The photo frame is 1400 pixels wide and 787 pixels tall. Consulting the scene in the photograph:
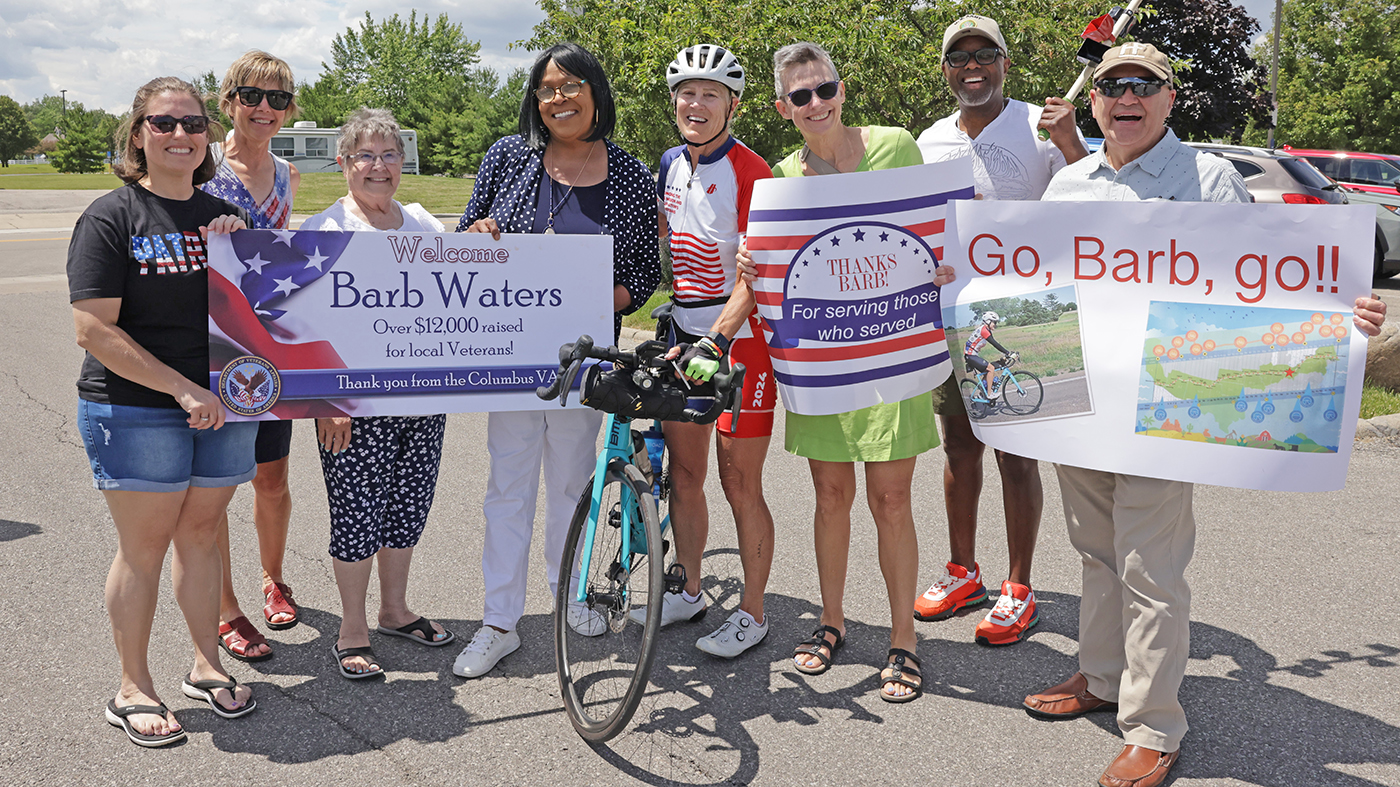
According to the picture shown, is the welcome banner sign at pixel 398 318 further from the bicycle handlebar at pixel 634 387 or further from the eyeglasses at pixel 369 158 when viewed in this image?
the bicycle handlebar at pixel 634 387

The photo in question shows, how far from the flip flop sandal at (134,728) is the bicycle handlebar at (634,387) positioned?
1733mm

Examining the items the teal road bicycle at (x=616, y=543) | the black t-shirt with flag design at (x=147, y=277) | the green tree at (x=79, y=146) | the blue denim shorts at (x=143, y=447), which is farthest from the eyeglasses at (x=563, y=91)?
the green tree at (x=79, y=146)

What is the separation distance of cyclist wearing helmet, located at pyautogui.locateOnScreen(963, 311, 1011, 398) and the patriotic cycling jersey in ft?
2.97

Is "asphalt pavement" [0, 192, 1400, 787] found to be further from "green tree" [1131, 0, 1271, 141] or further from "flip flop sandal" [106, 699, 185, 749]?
"green tree" [1131, 0, 1271, 141]

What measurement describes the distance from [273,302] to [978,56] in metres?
3.11

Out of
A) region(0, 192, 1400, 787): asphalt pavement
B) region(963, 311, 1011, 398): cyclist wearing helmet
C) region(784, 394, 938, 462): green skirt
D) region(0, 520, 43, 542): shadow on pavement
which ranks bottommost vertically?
region(0, 192, 1400, 787): asphalt pavement

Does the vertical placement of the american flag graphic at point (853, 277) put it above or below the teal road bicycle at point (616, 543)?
above

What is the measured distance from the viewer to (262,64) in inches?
165

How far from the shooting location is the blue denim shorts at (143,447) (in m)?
3.27

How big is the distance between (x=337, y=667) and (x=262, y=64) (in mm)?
2577

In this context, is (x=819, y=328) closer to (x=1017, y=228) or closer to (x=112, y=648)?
(x=1017, y=228)

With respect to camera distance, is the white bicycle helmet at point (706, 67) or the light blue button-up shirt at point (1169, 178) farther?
the white bicycle helmet at point (706, 67)

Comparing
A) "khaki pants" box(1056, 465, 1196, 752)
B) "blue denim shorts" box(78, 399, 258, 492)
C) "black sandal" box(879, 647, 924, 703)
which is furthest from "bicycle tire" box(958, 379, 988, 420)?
"blue denim shorts" box(78, 399, 258, 492)

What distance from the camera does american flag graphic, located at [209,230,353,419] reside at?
3.56m
